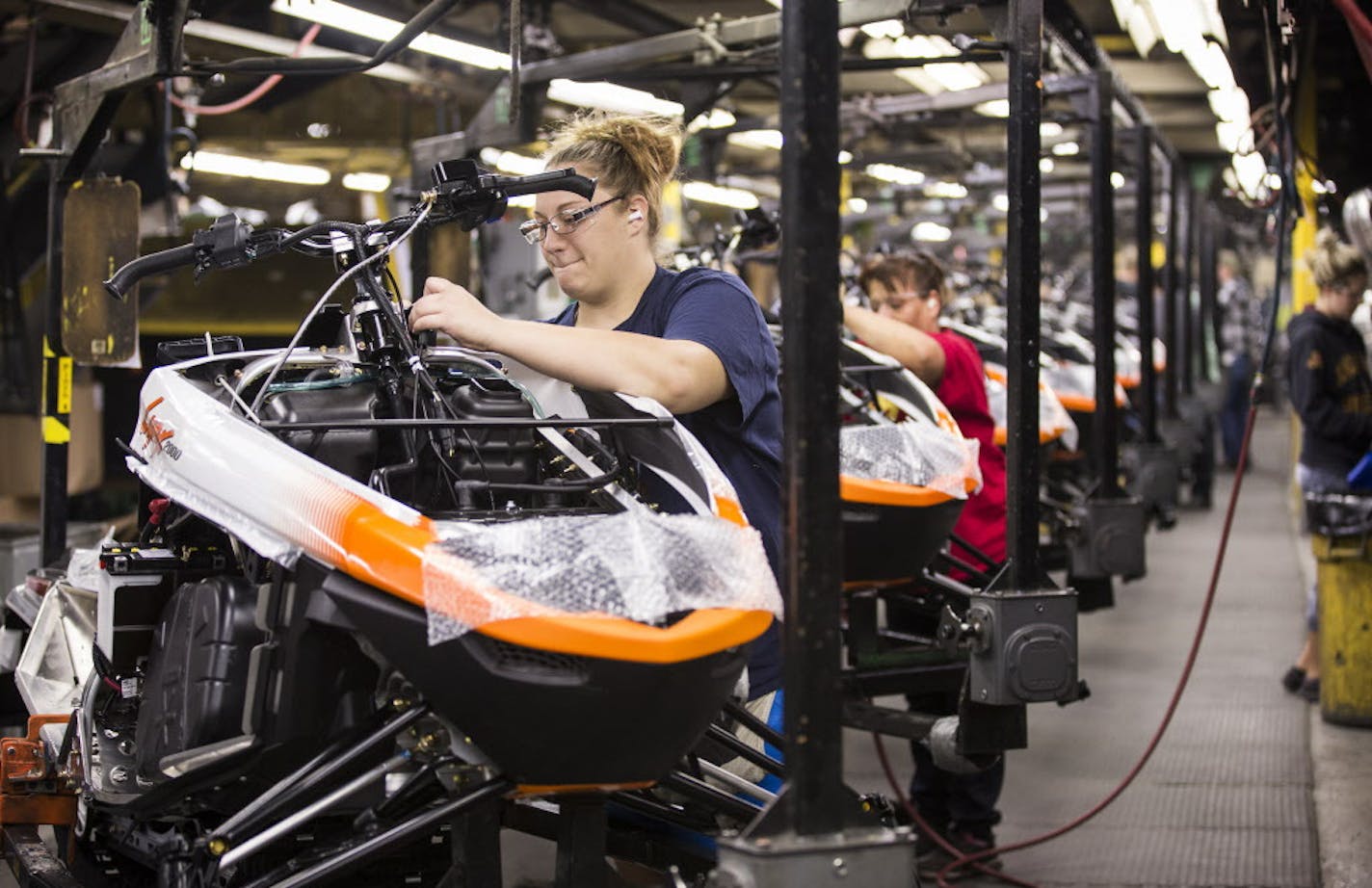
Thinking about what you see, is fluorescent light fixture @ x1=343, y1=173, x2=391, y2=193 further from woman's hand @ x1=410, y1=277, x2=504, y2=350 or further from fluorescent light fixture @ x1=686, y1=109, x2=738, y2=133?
woman's hand @ x1=410, y1=277, x2=504, y2=350

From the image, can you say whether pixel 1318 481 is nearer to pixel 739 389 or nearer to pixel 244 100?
pixel 739 389

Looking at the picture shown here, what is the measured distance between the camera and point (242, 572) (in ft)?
10.3

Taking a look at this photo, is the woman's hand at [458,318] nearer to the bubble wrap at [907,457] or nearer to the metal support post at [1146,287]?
the bubble wrap at [907,457]

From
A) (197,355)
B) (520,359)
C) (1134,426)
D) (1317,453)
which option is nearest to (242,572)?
(197,355)

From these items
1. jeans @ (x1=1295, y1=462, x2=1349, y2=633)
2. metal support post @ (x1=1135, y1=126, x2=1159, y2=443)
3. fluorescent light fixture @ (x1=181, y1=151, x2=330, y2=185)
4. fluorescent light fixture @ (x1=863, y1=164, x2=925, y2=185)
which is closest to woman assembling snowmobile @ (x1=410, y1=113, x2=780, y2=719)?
jeans @ (x1=1295, y1=462, x2=1349, y2=633)

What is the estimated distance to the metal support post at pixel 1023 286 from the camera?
14.5 ft

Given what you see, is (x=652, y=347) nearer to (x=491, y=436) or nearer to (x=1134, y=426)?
(x=491, y=436)

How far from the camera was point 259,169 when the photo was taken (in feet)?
43.1

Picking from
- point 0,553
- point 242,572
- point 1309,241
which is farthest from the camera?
point 1309,241

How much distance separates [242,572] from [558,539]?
85cm

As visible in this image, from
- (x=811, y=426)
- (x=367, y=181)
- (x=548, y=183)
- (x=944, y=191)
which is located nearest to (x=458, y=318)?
(x=548, y=183)

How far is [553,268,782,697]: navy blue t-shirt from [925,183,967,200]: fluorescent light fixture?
10.4 meters

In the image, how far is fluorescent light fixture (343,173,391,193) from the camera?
13.9 meters

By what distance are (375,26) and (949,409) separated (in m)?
3.29
